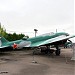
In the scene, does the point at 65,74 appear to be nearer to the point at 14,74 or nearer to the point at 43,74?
the point at 43,74

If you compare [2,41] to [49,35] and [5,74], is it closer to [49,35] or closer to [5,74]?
[49,35]

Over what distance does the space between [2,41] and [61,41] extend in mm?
8473

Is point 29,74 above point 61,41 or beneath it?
beneath

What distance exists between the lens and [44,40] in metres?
32.3

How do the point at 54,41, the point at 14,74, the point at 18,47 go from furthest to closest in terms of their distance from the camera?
the point at 18,47 < the point at 54,41 < the point at 14,74

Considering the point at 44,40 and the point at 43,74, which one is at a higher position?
the point at 44,40

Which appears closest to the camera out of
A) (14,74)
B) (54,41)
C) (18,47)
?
(14,74)

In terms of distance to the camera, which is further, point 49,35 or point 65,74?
point 49,35

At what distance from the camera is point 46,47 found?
32812 mm

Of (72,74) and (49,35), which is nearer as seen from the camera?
(72,74)

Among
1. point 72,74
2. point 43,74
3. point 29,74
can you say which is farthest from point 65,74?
point 29,74

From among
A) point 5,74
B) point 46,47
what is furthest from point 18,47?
point 5,74

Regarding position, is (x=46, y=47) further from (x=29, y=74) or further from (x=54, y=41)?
(x=29, y=74)

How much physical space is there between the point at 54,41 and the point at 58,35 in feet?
10.9
